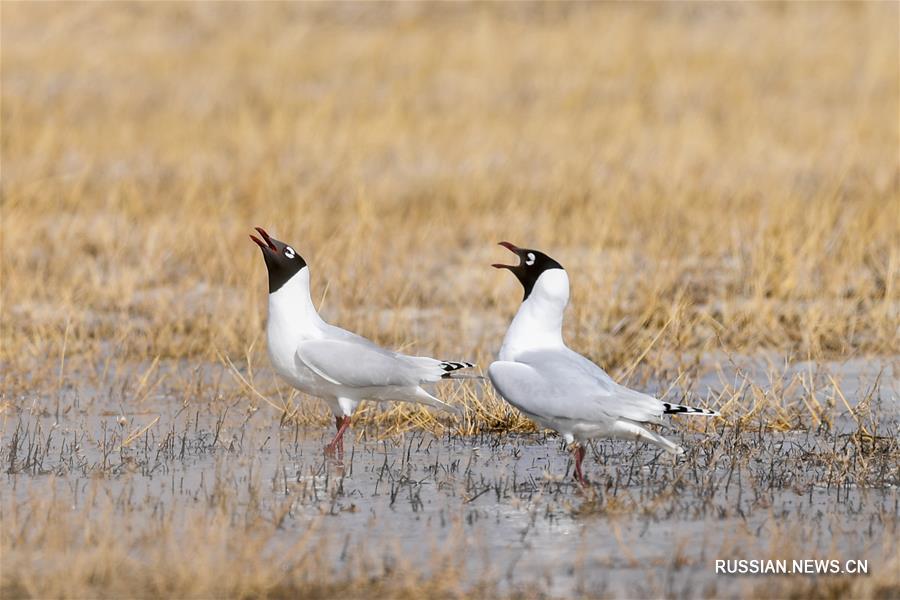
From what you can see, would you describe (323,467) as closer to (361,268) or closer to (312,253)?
(361,268)

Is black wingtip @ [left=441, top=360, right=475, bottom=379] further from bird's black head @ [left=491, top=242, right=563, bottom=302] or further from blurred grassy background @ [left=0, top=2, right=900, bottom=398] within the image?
blurred grassy background @ [left=0, top=2, right=900, bottom=398]

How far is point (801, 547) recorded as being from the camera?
4.56m

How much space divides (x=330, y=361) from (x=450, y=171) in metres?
7.51

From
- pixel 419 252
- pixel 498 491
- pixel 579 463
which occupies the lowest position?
pixel 498 491

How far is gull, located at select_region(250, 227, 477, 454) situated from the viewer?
602 centimetres

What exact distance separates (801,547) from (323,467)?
6.32 feet

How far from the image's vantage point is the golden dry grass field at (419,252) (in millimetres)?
4820

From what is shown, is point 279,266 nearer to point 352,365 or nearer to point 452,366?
point 352,365

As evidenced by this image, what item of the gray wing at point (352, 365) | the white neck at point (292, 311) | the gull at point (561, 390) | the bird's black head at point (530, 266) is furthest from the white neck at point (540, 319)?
the white neck at point (292, 311)

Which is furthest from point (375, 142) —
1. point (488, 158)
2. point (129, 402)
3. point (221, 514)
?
point (221, 514)

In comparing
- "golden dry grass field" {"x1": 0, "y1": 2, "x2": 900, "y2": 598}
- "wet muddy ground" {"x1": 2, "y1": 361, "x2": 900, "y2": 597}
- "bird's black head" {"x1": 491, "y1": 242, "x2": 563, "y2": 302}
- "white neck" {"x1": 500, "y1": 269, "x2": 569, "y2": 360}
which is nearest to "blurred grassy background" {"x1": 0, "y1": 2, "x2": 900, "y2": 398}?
"golden dry grass field" {"x1": 0, "y1": 2, "x2": 900, "y2": 598}

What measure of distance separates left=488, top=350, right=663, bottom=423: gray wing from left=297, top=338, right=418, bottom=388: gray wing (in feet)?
1.82

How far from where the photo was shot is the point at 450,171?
43.8 feet

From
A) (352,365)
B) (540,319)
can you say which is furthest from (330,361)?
(540,319)
